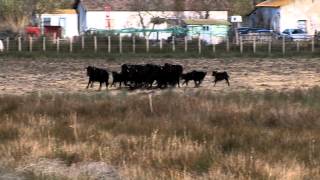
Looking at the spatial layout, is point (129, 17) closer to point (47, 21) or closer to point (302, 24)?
point (47, 21)

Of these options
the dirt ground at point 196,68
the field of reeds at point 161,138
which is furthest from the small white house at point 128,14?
the field of reeds at point 161,138

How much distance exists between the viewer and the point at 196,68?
2969 centimetres

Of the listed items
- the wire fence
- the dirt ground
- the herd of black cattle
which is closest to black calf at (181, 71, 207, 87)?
the herd of black cattle

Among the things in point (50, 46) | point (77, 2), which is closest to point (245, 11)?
point (77, 2)

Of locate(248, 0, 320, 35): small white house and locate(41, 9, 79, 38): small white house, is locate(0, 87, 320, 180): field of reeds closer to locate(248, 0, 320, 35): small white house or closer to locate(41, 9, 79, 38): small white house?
locate(248, 0, 320, 35): small white house

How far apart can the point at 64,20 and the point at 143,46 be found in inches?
1318

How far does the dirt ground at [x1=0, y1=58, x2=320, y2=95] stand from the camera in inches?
822

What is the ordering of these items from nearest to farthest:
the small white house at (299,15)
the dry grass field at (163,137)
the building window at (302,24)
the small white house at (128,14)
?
1. the dry grass field at (163,137)
2. the building window at (302,24)
3. the small white house at (299,15)
4. the small white house at (128,14)

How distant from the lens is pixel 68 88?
20.8 meters

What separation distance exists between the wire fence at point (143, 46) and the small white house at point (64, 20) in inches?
1044

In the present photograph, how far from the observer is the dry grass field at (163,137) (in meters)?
8.42

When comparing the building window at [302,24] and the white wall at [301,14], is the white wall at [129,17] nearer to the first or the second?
the white wall at [301,14]

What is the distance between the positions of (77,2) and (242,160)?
69.1 meters

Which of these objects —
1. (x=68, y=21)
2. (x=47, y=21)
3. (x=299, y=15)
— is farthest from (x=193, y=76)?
(x=68, y=21)
